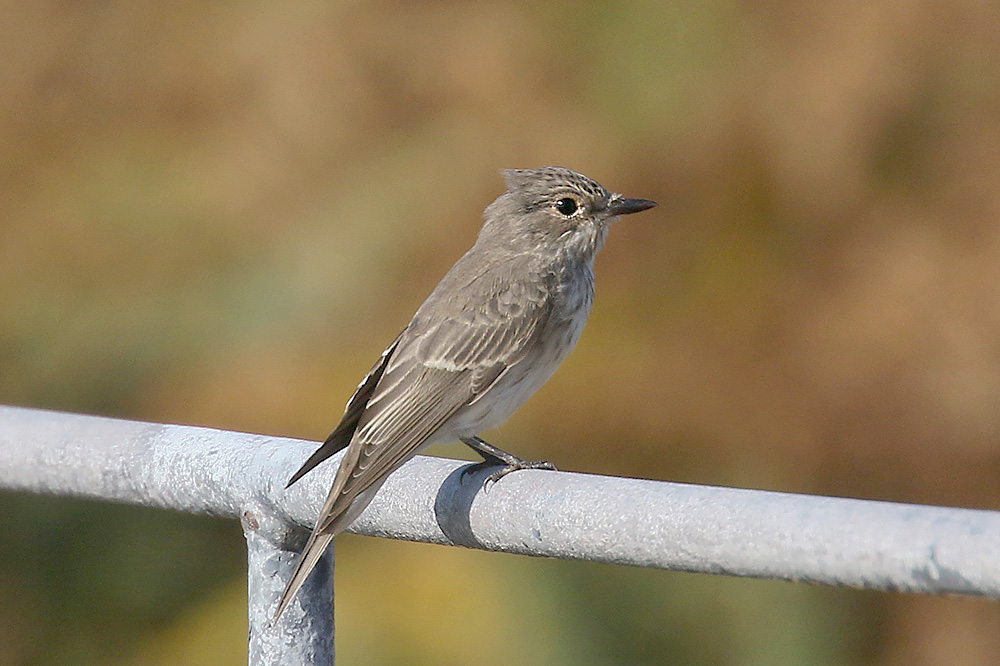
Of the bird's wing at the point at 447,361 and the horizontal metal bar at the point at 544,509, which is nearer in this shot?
the horizontal metal bar at the point at 544,509

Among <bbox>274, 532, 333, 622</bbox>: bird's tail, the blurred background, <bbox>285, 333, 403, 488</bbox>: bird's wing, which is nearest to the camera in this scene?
<bbox>274, 532, 333, 622</bbox>: bird's tail

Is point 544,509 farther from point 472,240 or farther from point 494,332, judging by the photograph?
point 472,240

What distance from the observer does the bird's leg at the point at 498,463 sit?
239 cm

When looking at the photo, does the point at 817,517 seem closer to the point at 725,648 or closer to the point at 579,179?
the point at 579,179

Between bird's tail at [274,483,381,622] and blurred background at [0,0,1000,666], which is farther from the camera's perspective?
blurred background at [0,0,1000,666]

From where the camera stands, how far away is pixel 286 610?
235 centimetres

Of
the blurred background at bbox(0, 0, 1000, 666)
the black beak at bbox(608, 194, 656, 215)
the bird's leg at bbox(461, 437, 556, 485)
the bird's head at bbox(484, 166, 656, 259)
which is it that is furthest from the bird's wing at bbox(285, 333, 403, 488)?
the blurred background at bbox(0, 0, 1000, 666)

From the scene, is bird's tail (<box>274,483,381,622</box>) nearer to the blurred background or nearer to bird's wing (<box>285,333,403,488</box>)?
bird's wing (<box>285,333,403,488</box>)

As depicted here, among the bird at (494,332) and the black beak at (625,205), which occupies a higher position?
the black beak at (625,205)

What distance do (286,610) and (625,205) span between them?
6.30 feet

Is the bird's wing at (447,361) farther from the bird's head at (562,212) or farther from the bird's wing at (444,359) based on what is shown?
the bird's head at (562,212)

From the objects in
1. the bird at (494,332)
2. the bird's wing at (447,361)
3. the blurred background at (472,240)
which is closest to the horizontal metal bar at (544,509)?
the bird at (494,332)

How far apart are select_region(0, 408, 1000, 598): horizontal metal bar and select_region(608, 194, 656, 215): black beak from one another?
1.46 m

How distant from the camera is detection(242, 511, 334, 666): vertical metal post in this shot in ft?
7.68
